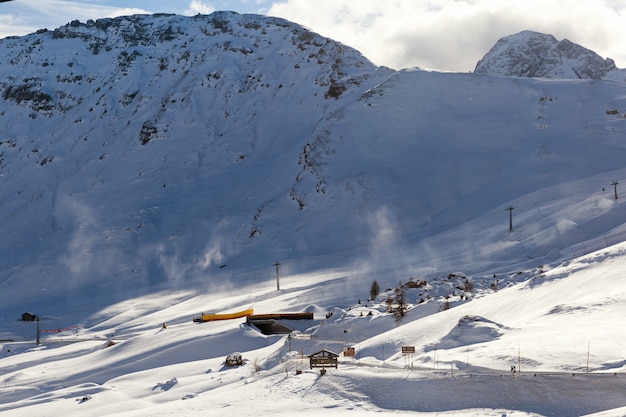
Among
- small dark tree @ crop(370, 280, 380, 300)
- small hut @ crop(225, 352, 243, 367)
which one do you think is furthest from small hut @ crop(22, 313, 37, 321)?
small hut @ crop(225, 352, 243, 367)

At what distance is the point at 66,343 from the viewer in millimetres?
63938

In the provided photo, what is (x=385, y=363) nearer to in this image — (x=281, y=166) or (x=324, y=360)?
(x=324, y=360)

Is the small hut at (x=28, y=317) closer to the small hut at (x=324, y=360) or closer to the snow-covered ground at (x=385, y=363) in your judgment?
the snow-covered ground at (x=385, y=363)

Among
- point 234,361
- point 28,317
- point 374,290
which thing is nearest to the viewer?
point 234,361

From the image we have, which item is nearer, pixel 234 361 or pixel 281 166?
pixel 234 361

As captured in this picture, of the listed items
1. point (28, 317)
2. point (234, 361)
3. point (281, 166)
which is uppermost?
Answer: point (281, 166)

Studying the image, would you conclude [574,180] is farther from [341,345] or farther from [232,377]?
[232,377]

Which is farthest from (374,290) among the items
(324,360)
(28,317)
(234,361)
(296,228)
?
(28,317)

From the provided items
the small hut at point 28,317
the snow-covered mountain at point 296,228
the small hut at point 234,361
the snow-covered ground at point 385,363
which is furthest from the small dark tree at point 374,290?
Result: the small hut at point 28,317

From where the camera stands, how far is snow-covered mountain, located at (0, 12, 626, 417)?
96.5 ft

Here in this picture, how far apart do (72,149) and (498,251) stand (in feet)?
292

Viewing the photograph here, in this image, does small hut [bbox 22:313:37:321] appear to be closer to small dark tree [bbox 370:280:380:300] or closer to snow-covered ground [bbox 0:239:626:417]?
snow-covered ground [bbox 0:239:626:417]

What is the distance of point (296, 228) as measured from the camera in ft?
299

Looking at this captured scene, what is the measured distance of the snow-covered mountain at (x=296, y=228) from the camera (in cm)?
2941
